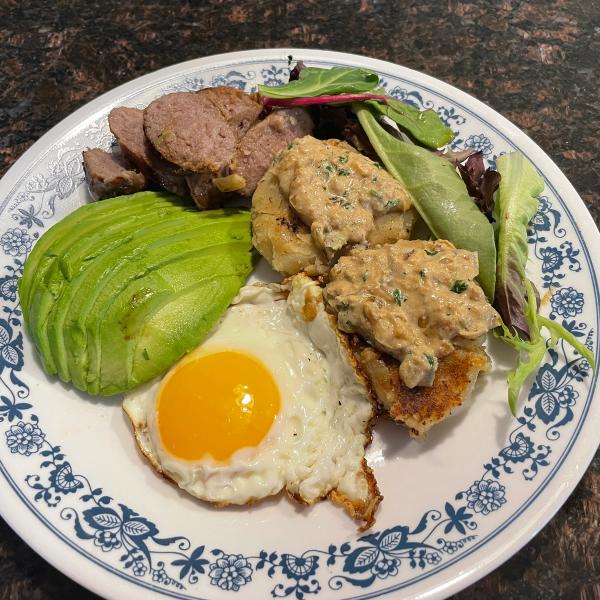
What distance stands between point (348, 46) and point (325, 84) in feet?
5.71

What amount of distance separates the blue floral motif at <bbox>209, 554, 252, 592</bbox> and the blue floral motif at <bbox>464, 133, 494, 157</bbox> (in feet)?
10.1

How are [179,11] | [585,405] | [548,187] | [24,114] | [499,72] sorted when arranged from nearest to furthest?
[585,405] < [548,187] < [24,114] < [499,72] < [179,11]

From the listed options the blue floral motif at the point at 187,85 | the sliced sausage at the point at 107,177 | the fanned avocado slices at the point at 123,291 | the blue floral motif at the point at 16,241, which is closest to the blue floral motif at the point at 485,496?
the fanned avocado slices at the point at 123,291

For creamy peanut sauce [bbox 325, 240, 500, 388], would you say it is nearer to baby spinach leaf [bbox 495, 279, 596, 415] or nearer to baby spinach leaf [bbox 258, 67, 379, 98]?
baby spinach leaf [bbox 495, 279, 596, 415]

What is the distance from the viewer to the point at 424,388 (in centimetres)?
281

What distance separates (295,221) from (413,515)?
1.72 metres

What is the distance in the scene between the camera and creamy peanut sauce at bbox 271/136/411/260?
3.08 metres

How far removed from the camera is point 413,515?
106 inches

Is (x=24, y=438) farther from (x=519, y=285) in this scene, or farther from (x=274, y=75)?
(x=274, y=75)

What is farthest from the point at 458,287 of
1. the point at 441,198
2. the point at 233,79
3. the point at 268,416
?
the point at 233,79

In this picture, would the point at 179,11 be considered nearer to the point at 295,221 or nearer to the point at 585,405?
the point at 295,221

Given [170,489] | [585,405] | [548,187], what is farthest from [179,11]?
[585,405]

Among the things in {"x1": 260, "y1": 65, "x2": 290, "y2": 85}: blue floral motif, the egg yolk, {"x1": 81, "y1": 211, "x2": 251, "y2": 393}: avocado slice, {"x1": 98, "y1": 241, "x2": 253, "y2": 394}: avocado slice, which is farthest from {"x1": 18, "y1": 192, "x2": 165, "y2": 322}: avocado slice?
{"x1": 260, "y1": 65, "x2": 290, "y2": 85}: blue floral motif

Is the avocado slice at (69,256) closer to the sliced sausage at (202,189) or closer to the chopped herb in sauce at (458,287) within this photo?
the sliced sausage at (202,189)
